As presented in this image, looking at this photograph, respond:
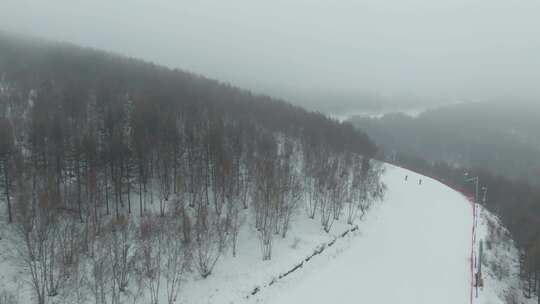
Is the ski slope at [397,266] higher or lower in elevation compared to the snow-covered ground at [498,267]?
higher

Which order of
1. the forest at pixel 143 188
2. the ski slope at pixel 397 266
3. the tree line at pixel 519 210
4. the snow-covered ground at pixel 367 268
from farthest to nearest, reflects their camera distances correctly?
the tree line at pixel 519 210 < the ski slope at pixel 397 266 < the snow-covered ground at pixel 367 268 < the forest at pixel 143 188

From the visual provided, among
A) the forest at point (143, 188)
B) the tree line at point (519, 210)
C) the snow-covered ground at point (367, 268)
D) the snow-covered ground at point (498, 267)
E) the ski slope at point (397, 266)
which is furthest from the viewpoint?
the tree line at point (519, 210)

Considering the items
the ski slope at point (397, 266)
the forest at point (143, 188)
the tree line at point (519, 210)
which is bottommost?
the tree line at point (519, 210)

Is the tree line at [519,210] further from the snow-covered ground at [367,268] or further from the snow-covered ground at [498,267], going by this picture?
the snow-covered ground at [367,268]

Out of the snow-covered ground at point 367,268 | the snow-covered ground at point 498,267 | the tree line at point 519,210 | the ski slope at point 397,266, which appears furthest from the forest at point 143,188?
the tree line at point 519,210

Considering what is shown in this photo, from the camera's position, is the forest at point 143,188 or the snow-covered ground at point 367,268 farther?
the snow-covered ground at point 367,268
